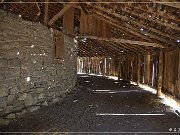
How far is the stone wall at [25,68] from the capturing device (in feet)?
20.1

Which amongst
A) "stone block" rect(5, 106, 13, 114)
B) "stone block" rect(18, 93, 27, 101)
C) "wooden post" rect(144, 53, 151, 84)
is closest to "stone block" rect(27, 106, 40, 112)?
"stone block" rect(18, 93, 27, 101)

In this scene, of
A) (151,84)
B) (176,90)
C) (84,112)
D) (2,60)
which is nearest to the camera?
(2,60)

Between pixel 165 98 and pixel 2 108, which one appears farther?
pixel 165 98

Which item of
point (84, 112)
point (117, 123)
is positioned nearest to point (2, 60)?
point (84, 112)

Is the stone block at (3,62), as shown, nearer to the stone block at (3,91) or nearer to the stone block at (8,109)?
the stone block at (3,91)

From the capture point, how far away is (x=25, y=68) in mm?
7051

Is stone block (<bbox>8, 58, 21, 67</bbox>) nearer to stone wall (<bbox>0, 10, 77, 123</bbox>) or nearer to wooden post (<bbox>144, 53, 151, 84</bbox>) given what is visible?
stone wall (<bbox>0, 10, 77, 123</bbox>)

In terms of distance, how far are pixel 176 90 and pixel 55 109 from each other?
14.8 feet

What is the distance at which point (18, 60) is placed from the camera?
21.9ft

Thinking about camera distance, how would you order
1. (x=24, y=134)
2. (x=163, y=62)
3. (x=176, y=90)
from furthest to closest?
1. (x=163, y=62)
2. (x=176, y=90)
3. (x=24, y=134)

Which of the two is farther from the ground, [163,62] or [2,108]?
[163,62]

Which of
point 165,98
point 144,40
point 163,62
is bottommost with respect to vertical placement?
point 165,98

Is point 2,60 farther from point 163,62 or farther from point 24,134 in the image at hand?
point 163,62

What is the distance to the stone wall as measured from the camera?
20.1ft
